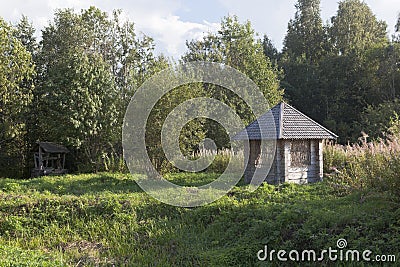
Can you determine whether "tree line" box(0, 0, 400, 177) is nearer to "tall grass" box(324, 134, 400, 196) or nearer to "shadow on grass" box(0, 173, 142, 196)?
"shadow on grass" box(0, 173, 142, 196)

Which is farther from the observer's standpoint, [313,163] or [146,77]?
[146,77]

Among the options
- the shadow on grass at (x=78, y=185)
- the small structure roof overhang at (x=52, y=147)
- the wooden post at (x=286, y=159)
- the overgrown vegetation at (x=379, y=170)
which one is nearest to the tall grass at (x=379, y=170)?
the overgrown vegetation at (x=379, y=170)

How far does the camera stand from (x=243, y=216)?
23.7 feet

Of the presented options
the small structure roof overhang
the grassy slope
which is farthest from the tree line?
the grassy slope

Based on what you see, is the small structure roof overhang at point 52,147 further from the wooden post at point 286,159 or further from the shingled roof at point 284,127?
the wooden post at point 286,159

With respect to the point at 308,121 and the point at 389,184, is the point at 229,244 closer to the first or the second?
the point at 389,184

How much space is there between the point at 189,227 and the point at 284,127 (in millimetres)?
4335

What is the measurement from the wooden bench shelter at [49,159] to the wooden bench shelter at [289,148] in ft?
26.4

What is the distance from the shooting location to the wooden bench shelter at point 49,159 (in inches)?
612

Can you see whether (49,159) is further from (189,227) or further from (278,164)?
(189,227)

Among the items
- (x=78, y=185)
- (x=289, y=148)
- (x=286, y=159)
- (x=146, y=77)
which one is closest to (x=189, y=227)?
(x=286, y=159)

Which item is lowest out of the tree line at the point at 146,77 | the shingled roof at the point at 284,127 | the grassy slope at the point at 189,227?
the grassy slope at the point at 189,227

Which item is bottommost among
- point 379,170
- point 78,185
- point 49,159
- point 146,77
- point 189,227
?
point 189,227

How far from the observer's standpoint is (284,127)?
10.7 metres
